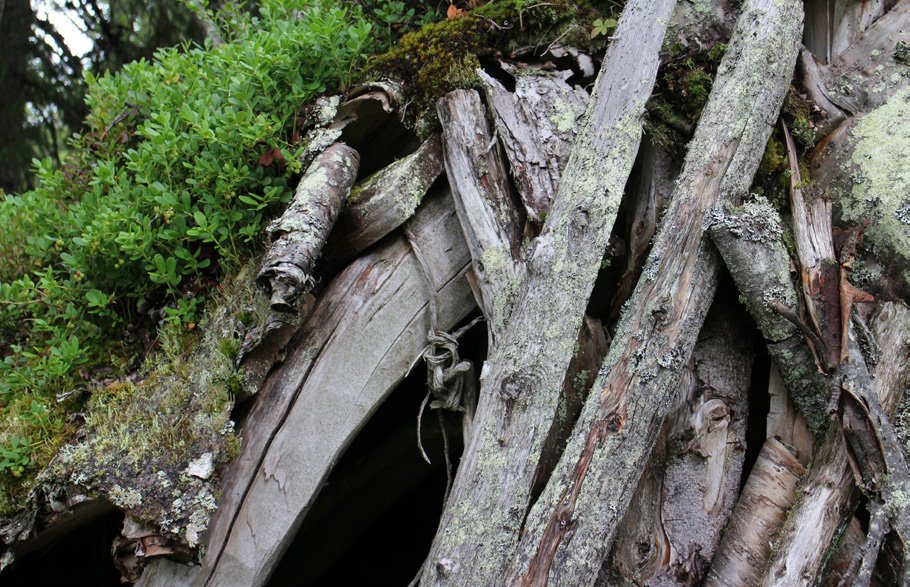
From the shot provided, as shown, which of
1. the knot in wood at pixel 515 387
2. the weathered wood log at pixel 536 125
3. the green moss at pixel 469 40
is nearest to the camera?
the knot in wood at pixel 515 387

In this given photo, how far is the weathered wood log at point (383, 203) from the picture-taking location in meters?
2.75

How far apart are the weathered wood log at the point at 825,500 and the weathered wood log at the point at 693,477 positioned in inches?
11.3

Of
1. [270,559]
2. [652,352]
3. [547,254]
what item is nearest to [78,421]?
[270,559]

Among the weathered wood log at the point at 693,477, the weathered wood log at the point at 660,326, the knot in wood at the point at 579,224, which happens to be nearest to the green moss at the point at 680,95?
the weathered wood log at the point at 660,326

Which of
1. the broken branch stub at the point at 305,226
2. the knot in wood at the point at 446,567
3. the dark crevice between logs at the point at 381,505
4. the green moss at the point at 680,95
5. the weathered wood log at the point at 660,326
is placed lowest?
the dark crevice between logs at the point at 381,505

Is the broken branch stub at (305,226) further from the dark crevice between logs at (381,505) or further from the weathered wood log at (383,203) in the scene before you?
the dark crevice between logs at (381,505)

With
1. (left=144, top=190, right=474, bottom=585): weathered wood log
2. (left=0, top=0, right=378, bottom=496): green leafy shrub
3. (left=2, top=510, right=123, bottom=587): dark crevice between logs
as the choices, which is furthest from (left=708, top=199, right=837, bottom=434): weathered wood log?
(left=2, top=510, right=123, bottom=587): dark crevice between logs

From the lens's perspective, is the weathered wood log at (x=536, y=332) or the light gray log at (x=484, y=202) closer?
the weathered wood log at (x=536, y=332)

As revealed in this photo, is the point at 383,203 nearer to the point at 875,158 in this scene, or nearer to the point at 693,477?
the point at 693,477

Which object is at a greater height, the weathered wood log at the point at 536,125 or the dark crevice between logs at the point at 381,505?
the weathered wood log at the point at 536,125

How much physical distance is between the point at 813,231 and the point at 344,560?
4434 mm

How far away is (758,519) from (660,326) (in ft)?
2.71

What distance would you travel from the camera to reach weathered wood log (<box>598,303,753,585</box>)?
7.26 feet

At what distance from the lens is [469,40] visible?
10.0 ft
